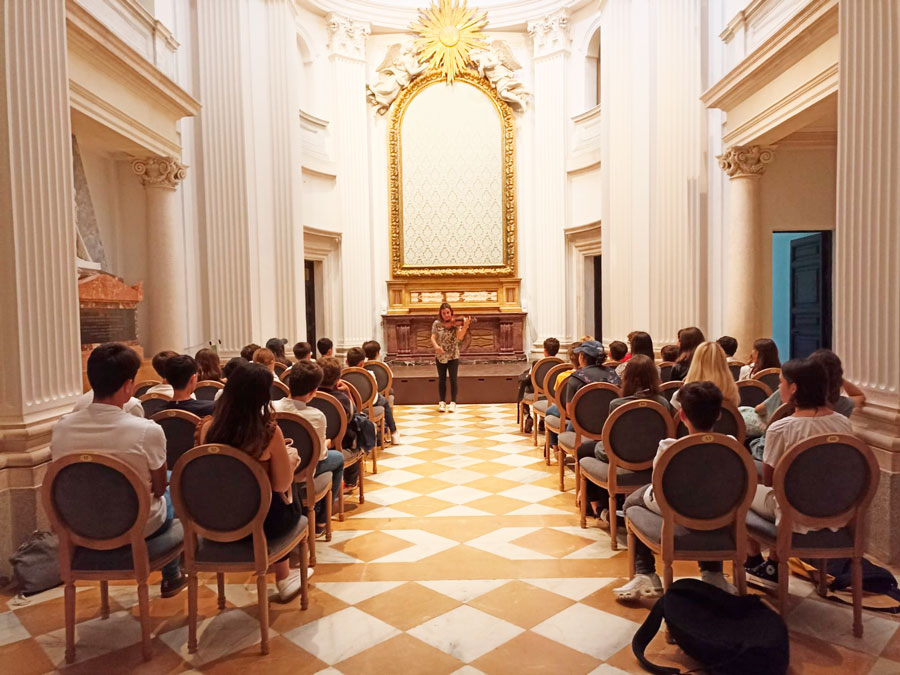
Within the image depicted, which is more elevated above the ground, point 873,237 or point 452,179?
point 452,179

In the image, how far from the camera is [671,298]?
855 cm

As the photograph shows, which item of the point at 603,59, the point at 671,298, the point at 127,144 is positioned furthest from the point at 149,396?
the point at 603,59

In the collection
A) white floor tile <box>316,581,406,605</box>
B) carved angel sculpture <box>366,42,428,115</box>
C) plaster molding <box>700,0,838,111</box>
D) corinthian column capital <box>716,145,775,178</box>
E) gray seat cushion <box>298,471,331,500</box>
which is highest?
carved angel sculpture <box>366,42,428,115</box>

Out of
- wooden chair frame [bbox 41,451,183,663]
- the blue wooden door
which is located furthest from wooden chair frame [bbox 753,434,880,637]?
the blue wooden door

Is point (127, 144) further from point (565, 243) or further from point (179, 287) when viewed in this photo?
point (565, 243)

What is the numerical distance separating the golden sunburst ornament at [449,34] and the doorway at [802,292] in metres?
6.69

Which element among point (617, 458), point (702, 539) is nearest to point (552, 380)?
point (617, 458)

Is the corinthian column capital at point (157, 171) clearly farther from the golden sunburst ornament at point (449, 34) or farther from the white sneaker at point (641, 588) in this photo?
the golden sunburst ornament at point (449, 34)

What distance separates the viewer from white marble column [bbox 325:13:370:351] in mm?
12422

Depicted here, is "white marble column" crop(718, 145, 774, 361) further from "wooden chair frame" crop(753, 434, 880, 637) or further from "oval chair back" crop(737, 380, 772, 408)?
"wooden chair frame" crop(753, 434, 880, 637)

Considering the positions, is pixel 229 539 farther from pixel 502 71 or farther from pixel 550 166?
pixel 502 71

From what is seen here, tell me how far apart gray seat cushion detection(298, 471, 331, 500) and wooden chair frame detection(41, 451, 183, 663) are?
44.0 inches

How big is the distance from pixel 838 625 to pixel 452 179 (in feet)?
36.7

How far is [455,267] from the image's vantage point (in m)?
13.1
